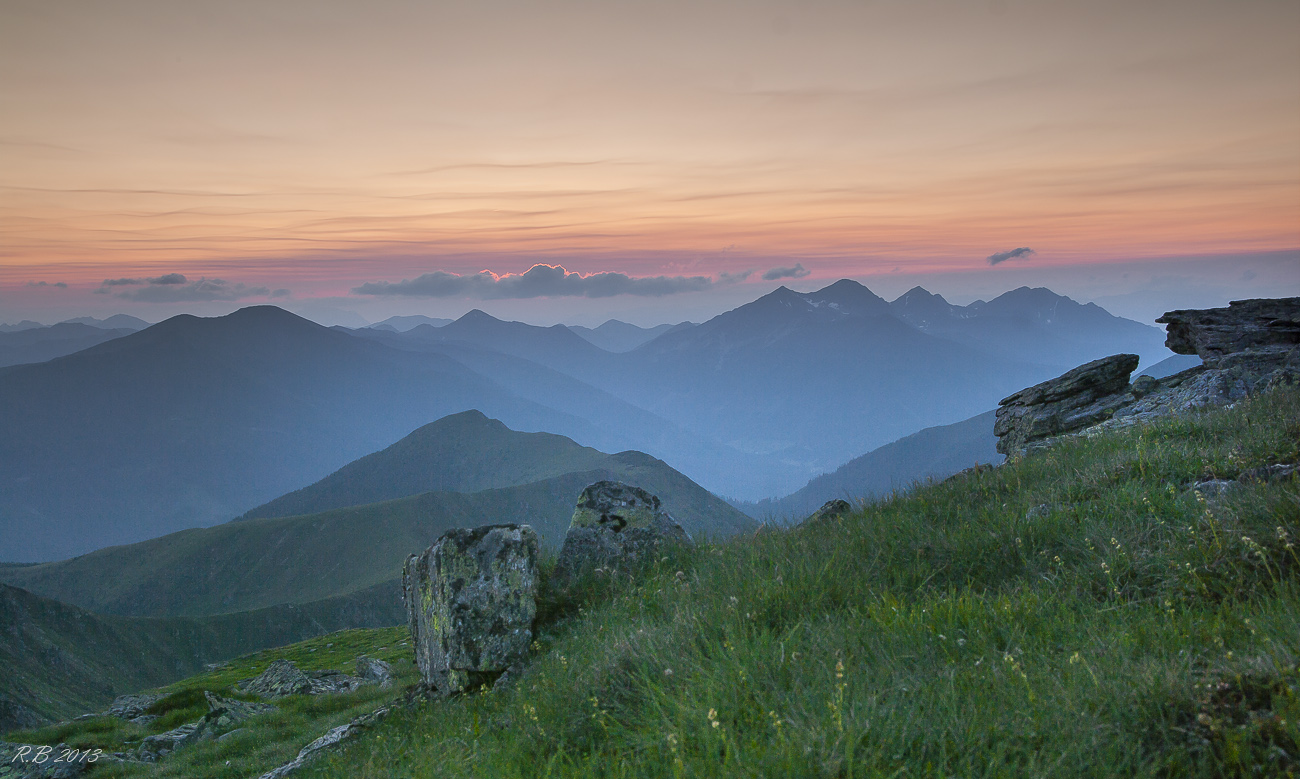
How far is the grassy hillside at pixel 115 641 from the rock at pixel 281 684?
67.7 m

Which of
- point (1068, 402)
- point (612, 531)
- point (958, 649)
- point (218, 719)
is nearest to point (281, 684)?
point (218, 719)

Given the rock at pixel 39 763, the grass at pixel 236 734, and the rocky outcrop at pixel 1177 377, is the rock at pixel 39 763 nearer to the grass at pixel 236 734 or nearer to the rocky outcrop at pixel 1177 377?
the grass at pixel 236 734

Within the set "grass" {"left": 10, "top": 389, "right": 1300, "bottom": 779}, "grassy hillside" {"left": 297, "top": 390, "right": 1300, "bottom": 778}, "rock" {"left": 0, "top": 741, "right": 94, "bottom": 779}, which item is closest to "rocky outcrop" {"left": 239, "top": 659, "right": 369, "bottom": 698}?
"rock" {"left": 0, "top": 741, "right": 94, "bottom": 779}

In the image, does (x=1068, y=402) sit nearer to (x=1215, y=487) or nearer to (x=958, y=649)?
(x=1215, y=487)

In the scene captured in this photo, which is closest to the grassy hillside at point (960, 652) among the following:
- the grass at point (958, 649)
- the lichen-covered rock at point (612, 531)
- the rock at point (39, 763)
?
the grass at point (958, 649)

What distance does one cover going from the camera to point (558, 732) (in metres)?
5.11

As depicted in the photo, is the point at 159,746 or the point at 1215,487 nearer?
the point at 1215,487

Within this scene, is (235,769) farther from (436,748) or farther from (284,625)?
(284,625)

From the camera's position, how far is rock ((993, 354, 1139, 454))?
18109 mm

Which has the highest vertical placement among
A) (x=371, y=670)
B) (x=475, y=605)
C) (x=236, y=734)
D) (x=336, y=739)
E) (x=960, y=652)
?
(x=960, y=652)

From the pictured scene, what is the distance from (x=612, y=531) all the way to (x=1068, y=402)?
51.0ft

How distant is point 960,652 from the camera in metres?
4.70

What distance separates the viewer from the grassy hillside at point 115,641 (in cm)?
11194

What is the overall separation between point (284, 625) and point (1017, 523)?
209m
